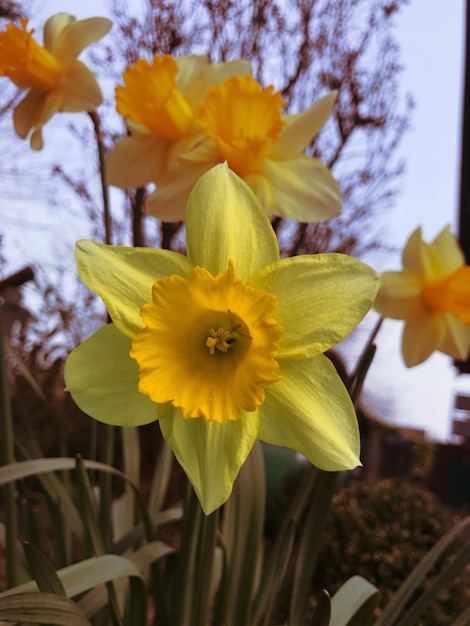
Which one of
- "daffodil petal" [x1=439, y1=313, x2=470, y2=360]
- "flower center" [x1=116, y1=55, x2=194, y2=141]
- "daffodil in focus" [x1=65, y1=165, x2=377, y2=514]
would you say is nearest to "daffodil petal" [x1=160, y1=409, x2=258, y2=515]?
"daffodil in focus" [x1=65, y1=165, x2=377, y2=514]

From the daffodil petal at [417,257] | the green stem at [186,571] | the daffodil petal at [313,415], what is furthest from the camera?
the daffodil petal at [417,257]

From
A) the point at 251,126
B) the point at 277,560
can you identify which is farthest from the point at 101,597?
the point at 251,126

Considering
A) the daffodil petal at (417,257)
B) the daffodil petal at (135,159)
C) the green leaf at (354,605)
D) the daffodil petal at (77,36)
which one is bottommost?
the green leaf at (354,605)

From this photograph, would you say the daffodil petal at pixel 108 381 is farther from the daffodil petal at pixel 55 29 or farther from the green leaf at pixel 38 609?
the daffodil petal at pixel 55 29

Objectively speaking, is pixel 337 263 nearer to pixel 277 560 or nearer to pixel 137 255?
pixel 137 255

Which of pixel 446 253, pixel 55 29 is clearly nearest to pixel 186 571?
pixel 446 253

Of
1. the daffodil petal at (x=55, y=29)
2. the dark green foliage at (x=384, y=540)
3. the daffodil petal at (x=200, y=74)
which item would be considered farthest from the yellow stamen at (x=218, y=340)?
the dark green foliage at (x=384, y=540)
